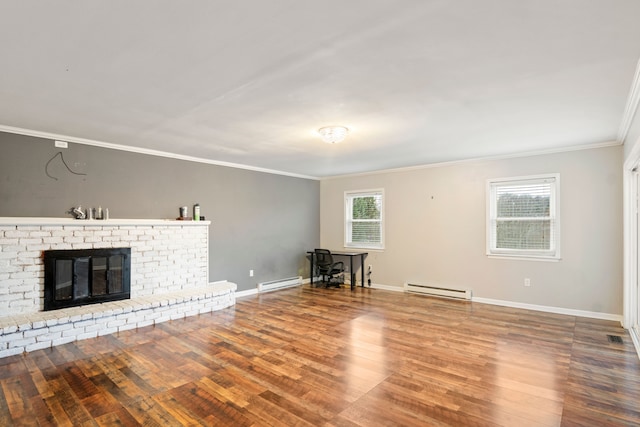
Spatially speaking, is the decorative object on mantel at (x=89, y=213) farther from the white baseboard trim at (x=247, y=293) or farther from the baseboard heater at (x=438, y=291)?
the baseboard heater at (x=438, y=291)

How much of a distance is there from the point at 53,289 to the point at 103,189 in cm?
139

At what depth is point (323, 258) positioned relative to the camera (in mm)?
7180

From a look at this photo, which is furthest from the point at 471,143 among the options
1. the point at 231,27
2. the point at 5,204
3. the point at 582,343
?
the point at 5,204

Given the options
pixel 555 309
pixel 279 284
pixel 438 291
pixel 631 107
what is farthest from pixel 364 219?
pixel 631 107

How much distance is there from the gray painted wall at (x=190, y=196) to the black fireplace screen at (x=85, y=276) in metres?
0.58

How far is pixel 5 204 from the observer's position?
3.93m

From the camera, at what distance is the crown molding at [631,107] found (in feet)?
8.34

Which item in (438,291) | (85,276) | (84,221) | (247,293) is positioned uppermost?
(84,221)

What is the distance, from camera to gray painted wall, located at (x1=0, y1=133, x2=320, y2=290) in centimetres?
409

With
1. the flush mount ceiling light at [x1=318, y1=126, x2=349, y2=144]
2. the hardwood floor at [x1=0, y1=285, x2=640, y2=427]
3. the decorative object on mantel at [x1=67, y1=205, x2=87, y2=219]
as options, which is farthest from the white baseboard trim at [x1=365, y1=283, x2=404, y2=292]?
the decorative object on mantel at [x1=67, y1=205, x2=87, y2=219]

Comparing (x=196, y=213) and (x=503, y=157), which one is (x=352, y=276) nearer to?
(x=196, y=213)

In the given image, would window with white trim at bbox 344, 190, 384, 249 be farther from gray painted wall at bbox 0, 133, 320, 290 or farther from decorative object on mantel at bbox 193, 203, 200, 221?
decorative object on mantel at bbox 193, 203, 200, 221

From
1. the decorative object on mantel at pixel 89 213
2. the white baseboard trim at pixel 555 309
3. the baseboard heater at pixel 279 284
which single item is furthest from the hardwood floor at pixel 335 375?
the baseboard heater at pixel 279 284

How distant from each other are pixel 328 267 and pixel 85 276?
13.7 feet
